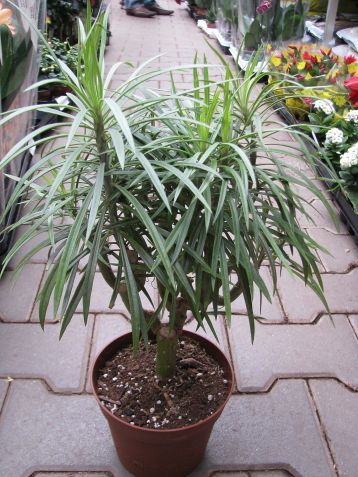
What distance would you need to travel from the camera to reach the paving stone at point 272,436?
1520 millimetres

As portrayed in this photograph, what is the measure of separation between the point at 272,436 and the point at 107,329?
725mm

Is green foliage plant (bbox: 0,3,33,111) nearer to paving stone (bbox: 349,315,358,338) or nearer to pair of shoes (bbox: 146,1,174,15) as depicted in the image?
paving stone (bbox: 349,315,358,338)

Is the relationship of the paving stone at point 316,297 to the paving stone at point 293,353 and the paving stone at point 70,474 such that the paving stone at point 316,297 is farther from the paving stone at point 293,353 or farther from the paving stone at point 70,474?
the paving stone at point 70,474

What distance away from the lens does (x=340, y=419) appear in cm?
166

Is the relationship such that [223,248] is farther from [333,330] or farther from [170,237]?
[333,330]

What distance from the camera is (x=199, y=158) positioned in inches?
41.9

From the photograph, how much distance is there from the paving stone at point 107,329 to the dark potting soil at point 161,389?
15.8 inches

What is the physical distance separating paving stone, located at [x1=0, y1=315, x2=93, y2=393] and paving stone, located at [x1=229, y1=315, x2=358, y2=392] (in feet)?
1.82

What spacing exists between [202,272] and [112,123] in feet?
1.17

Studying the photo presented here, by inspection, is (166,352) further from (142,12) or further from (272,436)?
(142,12)

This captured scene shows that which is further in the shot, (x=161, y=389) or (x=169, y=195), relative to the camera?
(x=161, y=389)

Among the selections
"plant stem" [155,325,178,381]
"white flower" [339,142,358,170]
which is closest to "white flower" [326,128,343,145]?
"white flower" [339,142,358,170]

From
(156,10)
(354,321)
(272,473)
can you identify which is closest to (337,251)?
(354,321)

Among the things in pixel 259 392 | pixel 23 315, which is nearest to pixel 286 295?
pixel 259 392
